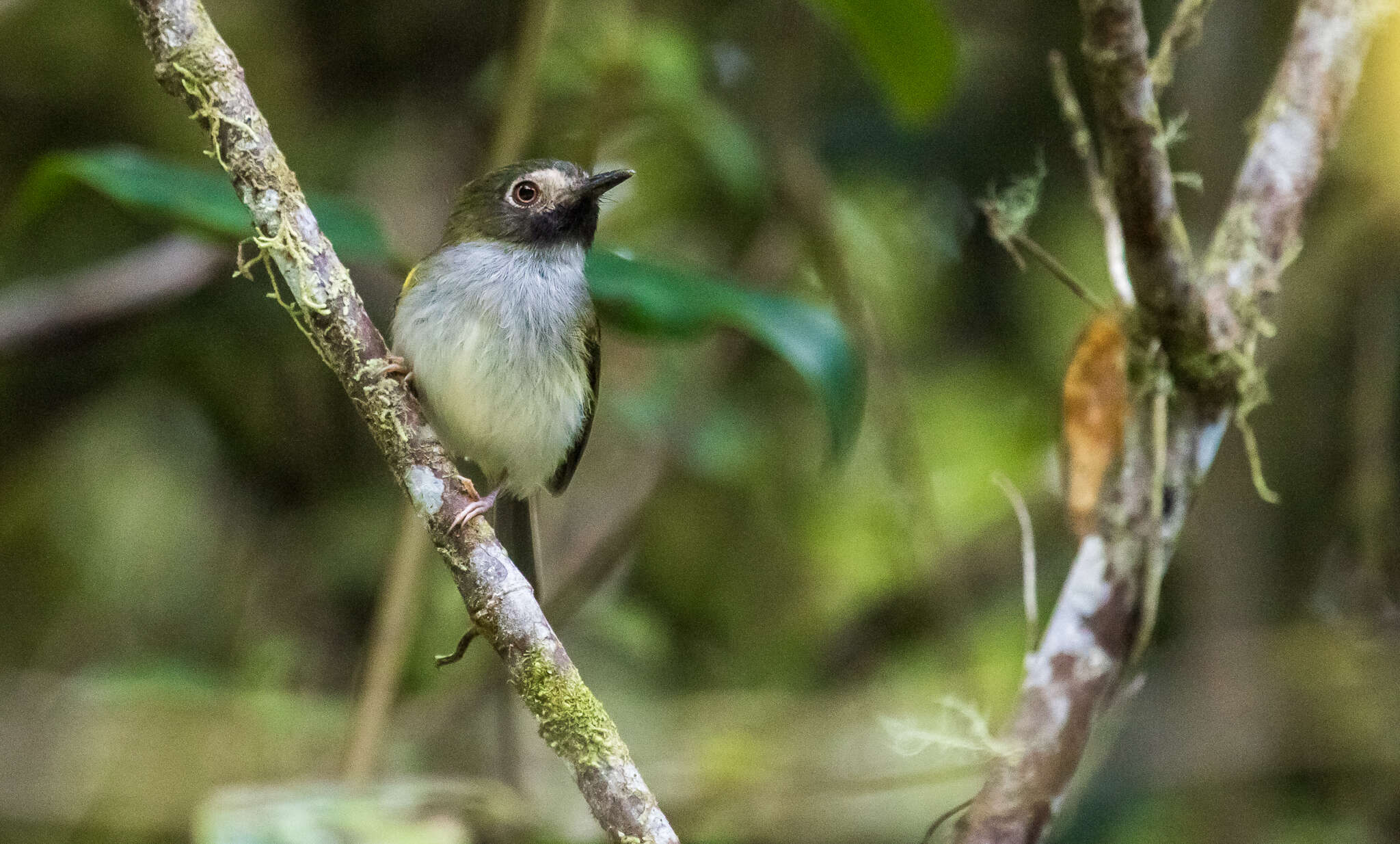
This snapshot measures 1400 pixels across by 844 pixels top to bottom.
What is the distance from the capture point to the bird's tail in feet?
11.2

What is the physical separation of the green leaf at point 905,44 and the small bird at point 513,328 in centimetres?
72

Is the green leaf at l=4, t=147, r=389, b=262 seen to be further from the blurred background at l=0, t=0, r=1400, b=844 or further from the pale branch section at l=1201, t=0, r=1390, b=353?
the pale branch section at l=1201, t=0, r=1390, b=353

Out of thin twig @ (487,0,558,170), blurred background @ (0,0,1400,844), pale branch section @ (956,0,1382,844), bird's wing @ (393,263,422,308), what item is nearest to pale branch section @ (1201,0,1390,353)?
pale branch section @ (956,0,1382,844)

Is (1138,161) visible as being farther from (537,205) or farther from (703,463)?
(703,463)

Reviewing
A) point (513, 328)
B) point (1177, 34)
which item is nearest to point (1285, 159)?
point (1177, 34)

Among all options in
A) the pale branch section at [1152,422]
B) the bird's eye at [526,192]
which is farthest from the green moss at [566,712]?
the bird's eye at [526,192]

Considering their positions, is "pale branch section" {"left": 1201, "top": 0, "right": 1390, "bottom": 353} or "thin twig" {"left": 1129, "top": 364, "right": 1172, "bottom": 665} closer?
"thin twig" {"left": 1129, "top": 364, "right": 1172, "bottom": 665}

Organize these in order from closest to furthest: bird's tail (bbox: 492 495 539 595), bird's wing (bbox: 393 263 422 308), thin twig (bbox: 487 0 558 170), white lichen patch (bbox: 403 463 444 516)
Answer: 1. white lichen patch (bbox: 403 463 444 516)
2. bird's wing (bbox: 393 263 422 308)
3. bird's tail (bbox: 492 495 539 595)
4. thin twig (bbox: 487 0 558 170)

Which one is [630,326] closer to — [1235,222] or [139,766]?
[1235,222]

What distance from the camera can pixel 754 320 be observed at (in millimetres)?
2906

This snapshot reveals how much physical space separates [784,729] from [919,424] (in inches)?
50.9

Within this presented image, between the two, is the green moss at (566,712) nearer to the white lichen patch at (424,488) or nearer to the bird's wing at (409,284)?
the white lichen patch at (424,488)

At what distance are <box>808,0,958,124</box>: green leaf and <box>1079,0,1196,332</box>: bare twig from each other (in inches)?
Result: 42.2

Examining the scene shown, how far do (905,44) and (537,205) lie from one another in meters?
1.02
